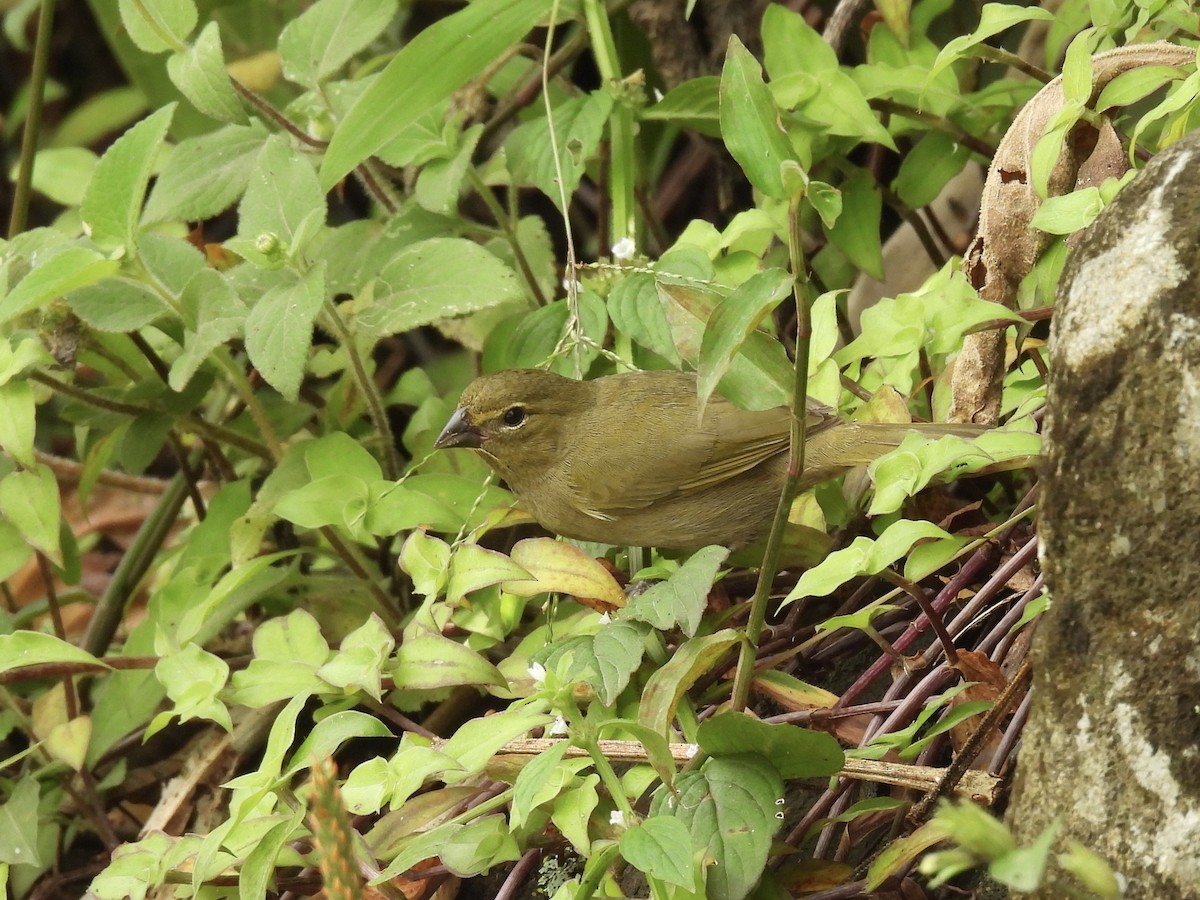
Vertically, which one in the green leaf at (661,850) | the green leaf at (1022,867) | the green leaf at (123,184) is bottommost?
the green leaf at (661,850)

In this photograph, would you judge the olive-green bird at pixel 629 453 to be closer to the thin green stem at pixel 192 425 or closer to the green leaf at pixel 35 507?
the thin green stem at pixel 192 425

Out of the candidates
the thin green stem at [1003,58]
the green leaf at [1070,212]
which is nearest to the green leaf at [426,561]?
the green leaf at [1070,212]

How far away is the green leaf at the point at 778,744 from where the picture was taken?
1929mm

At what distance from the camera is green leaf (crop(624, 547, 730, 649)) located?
2.23 meters

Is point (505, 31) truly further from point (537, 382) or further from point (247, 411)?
point (247, 411)

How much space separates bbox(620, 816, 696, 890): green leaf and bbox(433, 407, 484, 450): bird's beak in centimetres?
159

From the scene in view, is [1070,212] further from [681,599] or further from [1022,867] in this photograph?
[1022,867]

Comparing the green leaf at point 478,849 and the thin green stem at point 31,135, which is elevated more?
the thin green stem at point 31,135

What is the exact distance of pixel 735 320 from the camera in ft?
5.25

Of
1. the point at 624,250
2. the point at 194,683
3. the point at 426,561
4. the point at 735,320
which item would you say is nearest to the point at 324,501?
the point at 426,561

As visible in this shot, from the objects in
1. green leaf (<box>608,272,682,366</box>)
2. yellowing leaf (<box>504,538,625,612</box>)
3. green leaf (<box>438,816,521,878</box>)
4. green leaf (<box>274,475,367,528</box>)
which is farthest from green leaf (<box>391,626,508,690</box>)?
green leaf (<box>608,272,682,366</box>)

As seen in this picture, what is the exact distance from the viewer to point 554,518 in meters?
3.18

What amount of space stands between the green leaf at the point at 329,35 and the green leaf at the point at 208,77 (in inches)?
11.1

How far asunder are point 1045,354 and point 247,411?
2050 mm
